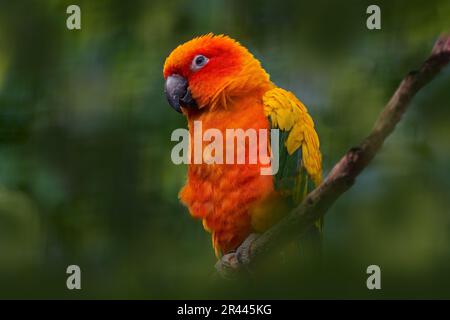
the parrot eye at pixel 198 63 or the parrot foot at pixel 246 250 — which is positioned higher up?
the parrot eye at pixel 198 63

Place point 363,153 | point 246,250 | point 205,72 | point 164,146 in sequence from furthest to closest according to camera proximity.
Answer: point 164,146 → point 205,72 → point 246,250 → point 363,153

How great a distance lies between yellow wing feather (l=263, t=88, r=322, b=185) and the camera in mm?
1834

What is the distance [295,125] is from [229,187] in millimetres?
270

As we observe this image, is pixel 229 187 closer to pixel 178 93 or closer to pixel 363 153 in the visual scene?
pixel 178 93

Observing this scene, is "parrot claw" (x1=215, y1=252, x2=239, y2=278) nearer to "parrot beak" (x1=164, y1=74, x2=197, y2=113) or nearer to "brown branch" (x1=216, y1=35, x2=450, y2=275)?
"brown branch" (x1=216, y1=35, x2=450, y2=275)

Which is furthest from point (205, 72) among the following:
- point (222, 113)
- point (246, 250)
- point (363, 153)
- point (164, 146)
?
point (363, 153)

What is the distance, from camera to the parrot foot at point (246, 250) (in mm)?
1820

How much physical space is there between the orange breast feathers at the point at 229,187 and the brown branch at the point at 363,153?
0.19m

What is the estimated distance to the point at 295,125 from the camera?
1849mm

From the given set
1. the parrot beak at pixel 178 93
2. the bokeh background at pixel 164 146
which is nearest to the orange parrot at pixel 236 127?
the parrot beak at pixel 178 93

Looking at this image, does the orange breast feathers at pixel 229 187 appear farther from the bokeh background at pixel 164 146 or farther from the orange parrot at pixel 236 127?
the bokeh background at pixel 164 146

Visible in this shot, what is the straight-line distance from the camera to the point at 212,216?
6.14 ft

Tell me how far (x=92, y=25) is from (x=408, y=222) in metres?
1.26

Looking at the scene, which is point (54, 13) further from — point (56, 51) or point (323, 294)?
point (323, 294)
